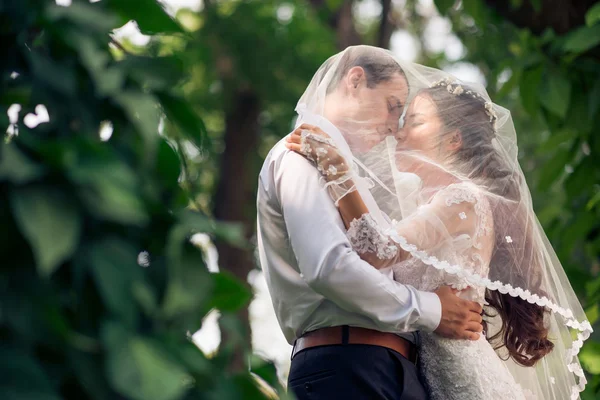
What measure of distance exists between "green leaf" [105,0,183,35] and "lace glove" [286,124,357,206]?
4.52 feet

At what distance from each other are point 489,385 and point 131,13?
1937 mm

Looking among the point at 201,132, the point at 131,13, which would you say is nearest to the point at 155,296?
the point at 201,132

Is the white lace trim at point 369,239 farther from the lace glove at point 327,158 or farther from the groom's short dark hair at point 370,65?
the groom's short dark hair at point 370,65

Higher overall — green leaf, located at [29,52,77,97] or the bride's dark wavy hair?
green leaf, located at [29,52,77,97]

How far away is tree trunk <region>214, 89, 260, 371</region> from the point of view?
1473 centimetres

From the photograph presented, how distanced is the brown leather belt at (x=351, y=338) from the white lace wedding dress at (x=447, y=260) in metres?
0.14

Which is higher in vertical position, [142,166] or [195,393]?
[142,166]

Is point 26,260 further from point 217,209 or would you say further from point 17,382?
point 217,209

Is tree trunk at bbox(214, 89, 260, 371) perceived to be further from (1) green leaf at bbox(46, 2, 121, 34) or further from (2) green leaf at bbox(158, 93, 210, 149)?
(1) green leaf at bbox(46, 2, 121, 34)

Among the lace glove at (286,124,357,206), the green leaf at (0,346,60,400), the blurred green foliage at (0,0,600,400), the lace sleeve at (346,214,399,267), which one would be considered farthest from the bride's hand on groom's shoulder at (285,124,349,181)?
the green leaf at (0,346,60,400)

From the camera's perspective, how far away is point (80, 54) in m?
1.14

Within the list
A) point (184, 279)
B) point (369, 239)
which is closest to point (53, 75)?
point (184, 279)

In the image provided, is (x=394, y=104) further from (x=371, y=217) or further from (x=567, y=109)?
(x=567, y=109)

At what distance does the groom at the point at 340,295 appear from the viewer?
8.29 feet
